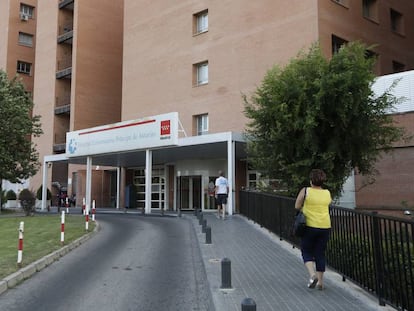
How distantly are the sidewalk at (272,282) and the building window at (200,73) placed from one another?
18.3m

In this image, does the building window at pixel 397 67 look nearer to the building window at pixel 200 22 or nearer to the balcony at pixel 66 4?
the building window at pixel 200 22

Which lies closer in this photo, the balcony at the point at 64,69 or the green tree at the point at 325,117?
the green tree at the point at 325,117

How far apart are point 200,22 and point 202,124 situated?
22.3 feet

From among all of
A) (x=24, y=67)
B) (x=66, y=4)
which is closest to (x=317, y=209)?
(x=66, y=4)

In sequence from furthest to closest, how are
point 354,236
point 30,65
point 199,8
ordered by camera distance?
point 30,65 < point 199,8 < point 354,236

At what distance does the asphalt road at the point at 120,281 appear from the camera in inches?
258

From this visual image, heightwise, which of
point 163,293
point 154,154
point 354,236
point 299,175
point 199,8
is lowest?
point 163,293

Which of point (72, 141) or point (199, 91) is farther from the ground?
point (199, 91)

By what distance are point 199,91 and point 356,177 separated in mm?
12238

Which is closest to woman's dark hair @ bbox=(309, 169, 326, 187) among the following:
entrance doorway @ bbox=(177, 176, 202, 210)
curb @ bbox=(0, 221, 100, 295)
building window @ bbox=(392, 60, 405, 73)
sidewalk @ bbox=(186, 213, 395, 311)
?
sidewalk @ bbox=(186, 213, 395, 311)

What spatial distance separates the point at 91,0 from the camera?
135ft

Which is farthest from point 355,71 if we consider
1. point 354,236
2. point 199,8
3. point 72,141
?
point 72,141

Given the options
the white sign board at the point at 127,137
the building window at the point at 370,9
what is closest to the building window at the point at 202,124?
the white sign board at the point at 127,137

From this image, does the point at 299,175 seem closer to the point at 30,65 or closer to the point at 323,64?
the point at 323,64
